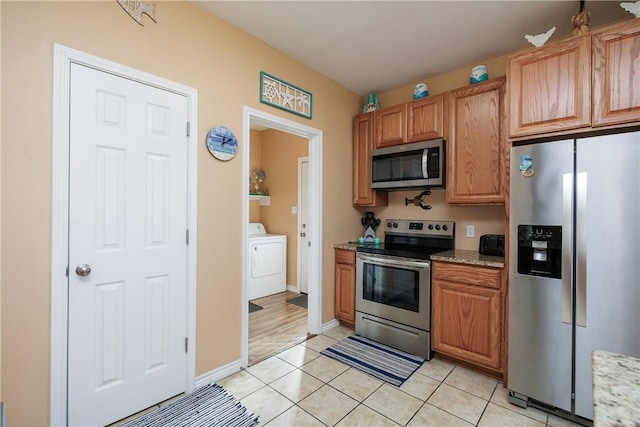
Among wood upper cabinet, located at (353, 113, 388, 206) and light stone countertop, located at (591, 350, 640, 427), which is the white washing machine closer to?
A: wood upper cabinet, located at (353, 113, 388, 206)

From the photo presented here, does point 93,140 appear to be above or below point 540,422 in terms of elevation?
above

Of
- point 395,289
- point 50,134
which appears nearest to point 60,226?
point 50,134

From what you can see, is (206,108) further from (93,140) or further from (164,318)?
(164,318)

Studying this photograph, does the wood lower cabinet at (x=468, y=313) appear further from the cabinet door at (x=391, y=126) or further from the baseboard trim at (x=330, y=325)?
the cabinet door at (x=391, y=126)

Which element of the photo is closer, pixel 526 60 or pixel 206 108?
pixel 526 60

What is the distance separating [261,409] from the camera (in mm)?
1822

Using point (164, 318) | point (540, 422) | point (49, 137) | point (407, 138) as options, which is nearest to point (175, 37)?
point (49, 137)

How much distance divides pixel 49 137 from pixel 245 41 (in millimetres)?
1526

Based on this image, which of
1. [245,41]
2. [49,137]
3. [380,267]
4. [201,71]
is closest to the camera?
[49,137]

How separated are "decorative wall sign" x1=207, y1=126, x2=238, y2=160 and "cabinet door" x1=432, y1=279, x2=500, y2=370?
6.52ft

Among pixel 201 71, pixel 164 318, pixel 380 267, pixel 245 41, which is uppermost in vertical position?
pixel 245 41

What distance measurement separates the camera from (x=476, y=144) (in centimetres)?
245

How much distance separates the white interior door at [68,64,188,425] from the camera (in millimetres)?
1562

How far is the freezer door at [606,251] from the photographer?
154 centimetres
